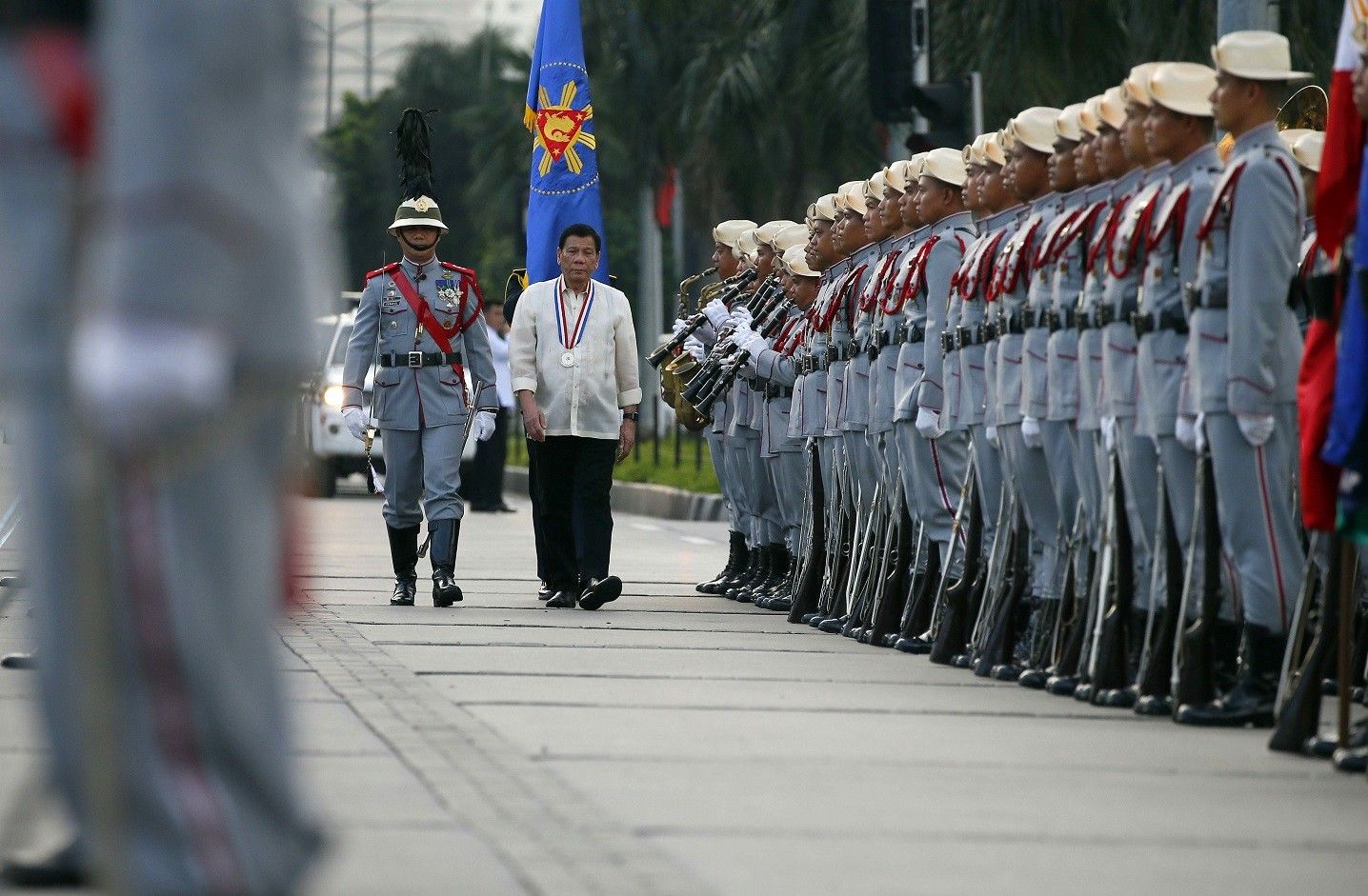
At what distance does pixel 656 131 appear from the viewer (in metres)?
45.1

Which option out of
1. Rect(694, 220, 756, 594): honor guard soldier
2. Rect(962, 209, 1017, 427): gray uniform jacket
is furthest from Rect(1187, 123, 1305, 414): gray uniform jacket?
Rect(694, 220, 756, 594): honor guard soldier

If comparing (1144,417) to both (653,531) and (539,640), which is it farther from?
(653,531)

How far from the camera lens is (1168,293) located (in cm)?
916

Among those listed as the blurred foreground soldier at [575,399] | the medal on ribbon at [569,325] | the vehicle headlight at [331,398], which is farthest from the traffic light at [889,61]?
the vehicle headlight at [331,398]

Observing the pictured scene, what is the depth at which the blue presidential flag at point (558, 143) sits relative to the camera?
1692cm

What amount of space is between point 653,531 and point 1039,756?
15.5 m

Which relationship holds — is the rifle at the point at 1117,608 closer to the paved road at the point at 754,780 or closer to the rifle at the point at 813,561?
the paved road at the point at 754,780

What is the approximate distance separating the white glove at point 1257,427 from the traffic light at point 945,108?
7927mm

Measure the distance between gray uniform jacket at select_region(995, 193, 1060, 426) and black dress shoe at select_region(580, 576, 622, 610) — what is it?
3.76m

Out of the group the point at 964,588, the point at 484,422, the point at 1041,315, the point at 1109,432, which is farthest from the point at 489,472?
the point at 1109,432

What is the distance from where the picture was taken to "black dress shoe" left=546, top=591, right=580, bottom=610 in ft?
46.4

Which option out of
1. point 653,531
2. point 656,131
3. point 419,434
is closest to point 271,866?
point 419,434

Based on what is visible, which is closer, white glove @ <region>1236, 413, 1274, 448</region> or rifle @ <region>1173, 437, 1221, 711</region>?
white glove @ <region>1236, 413, 1274, 448</region>

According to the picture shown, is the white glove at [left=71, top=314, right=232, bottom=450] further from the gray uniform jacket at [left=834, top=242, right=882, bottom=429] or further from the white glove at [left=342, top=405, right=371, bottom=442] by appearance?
the white glove at [left=342, top=405, right=371, bottom=442]
